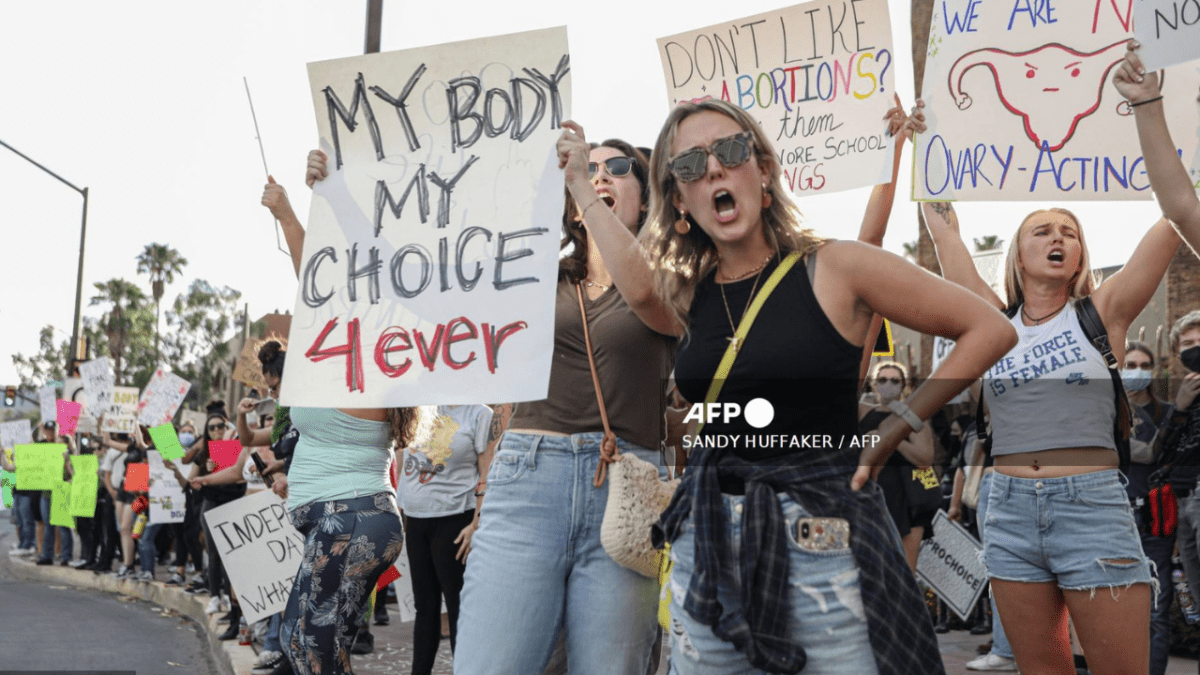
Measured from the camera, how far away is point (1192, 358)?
5.31m

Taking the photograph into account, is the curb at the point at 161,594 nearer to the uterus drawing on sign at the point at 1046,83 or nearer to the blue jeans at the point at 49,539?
the blue jeans at the point at 49,539

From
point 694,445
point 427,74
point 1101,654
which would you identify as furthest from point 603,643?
point 427,74

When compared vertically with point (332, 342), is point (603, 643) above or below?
below

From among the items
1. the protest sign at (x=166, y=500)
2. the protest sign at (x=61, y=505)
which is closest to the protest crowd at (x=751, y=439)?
the protest sign at (x=166, y=500)

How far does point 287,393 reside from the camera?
3430mm

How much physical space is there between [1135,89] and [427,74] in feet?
6.37

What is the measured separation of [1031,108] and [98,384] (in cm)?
1487

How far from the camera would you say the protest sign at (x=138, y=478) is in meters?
13.7

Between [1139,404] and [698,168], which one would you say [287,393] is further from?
[1139,404]

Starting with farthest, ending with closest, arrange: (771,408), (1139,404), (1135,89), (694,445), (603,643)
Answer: (1139,404)
(1135,89)
(603,643)
(694,445)
(771,408)

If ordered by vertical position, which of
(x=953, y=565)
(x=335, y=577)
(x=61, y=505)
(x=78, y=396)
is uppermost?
(x=78, y=396)

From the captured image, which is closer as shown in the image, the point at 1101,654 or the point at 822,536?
the point at 822,536

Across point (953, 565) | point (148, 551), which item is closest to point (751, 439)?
point (953, 565)

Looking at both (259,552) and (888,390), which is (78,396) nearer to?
(259,552)
